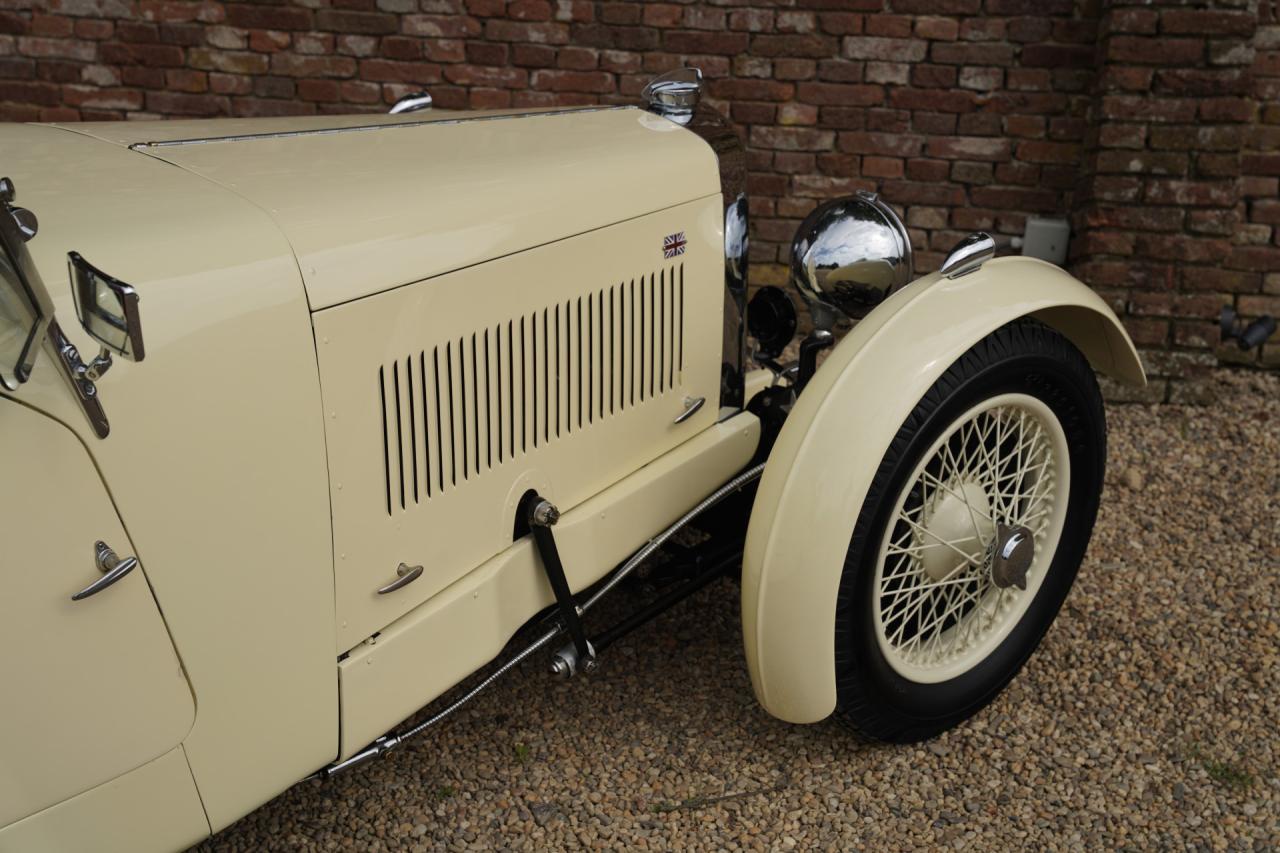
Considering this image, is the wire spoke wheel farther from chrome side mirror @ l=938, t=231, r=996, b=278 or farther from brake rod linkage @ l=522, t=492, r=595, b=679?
brake rod linkage @ l=522, t=492, r=595, b=679

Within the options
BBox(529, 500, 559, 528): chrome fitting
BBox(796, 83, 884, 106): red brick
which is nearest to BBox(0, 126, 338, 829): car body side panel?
BBox(529, 500, 559, 528): chrome fitting

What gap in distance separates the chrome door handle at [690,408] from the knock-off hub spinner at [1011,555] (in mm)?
679

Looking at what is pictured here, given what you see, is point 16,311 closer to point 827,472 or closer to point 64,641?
point 64,641

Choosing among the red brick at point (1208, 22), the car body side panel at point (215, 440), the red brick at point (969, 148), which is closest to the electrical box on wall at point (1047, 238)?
the red brick at point (969, 148)

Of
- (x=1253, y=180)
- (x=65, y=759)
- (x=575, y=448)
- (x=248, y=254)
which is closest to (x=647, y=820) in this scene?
(x=575, y=448)

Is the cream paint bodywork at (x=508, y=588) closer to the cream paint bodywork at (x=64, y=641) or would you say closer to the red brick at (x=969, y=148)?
the cream paint bodywork at (x=64, y=641)

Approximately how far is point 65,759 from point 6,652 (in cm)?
17

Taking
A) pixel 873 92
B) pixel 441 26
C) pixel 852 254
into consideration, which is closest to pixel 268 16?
pixel 441 26

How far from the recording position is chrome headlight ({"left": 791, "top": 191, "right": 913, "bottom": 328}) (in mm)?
2391

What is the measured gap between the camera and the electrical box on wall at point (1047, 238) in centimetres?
427

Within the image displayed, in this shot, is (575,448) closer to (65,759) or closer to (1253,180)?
(65,759)

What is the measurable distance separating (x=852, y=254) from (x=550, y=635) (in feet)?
3.42

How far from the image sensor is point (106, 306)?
1.12 meters

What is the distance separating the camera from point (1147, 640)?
2.76 meters
